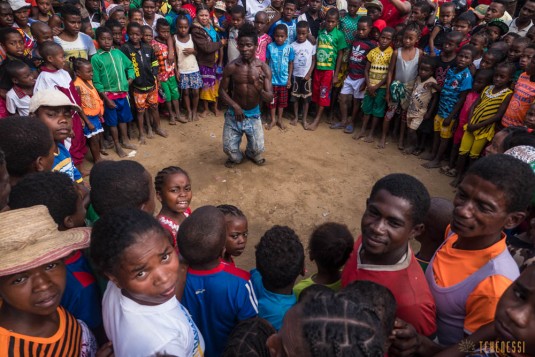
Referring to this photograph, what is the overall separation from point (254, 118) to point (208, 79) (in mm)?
1887

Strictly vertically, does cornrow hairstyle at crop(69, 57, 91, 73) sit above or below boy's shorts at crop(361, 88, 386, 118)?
above

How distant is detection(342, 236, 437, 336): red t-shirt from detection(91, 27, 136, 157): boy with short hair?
14.9 feet

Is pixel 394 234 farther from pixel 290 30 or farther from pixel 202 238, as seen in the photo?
pixel 290 30

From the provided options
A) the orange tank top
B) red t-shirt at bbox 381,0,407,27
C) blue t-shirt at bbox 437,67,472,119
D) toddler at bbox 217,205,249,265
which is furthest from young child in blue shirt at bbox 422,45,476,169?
the orange tank top

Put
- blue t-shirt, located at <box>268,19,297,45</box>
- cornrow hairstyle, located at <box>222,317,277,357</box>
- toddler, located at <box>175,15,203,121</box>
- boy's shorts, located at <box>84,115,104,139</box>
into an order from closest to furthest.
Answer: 1. cornrow hairstyle, located at <box>222,317,277,357</box>
2. boy's shorts, located at <box>84,115,104,139</box>
3. toddler, located at <box>175,15,203,121</box>
4. blue t-shirt, located at <box>268,19,297,45</box>

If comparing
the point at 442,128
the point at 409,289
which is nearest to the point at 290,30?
the point at 442,128

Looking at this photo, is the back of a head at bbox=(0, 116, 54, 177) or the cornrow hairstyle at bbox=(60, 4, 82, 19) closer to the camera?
the back of a head at bbox=(0, 116, 54, 177)

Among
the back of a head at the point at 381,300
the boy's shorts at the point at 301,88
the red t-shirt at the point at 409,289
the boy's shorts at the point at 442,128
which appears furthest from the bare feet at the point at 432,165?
the back of a head at the point at 381,300

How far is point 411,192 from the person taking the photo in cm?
179

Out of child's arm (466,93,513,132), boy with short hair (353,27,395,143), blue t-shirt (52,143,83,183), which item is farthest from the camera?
boy with short hair (353,27,395,143)

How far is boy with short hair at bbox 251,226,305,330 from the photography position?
2035 mm

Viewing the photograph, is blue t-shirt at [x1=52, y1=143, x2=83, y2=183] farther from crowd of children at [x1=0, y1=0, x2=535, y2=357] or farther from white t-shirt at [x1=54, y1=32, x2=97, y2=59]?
white t-shirt at [x1=54, y1=32, x2=97, y2=59]

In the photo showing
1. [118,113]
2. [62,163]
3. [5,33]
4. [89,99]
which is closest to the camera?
[62,163]

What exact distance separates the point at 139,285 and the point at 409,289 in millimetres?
1136
